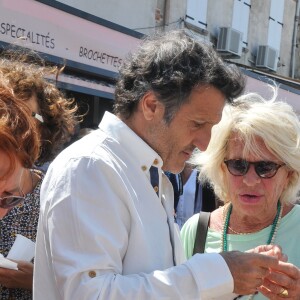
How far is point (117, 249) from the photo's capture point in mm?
1641

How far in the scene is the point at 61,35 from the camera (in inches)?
201

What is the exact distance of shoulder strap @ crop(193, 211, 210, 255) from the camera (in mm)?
2471

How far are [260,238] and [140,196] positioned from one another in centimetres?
83

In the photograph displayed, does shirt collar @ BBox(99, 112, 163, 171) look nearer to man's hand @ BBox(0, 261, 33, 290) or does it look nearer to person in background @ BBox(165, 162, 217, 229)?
man's hand @ BBox(0, 261, 33, 290)

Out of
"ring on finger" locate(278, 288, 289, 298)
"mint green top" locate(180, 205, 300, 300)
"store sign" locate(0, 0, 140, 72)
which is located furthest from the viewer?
"store sign" locate(0, 0, 140, 72)

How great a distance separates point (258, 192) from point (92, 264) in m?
1.03

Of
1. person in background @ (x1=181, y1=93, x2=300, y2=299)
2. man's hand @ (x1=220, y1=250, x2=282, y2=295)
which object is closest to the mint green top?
person in background @ (x1=181, y1=93, x2=300, y2=299)

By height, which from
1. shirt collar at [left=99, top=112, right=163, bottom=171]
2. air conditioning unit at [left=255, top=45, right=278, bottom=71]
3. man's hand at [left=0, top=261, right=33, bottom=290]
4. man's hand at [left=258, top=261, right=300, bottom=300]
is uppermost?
air conditioning unit at [left=255, top=45, right=278, bottom=71]

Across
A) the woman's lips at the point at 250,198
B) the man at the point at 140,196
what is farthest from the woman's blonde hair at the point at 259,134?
the man at the point at 140,196

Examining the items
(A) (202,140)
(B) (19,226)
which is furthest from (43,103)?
(A) (202,140)

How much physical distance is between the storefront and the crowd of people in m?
2.10

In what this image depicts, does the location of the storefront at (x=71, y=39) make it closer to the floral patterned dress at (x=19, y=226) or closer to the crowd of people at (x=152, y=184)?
the crowd of people at (x=152, y=184)

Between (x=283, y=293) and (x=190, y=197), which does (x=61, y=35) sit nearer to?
(x=190, y=197)

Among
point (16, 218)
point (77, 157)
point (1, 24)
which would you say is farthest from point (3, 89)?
point (1, 24)
